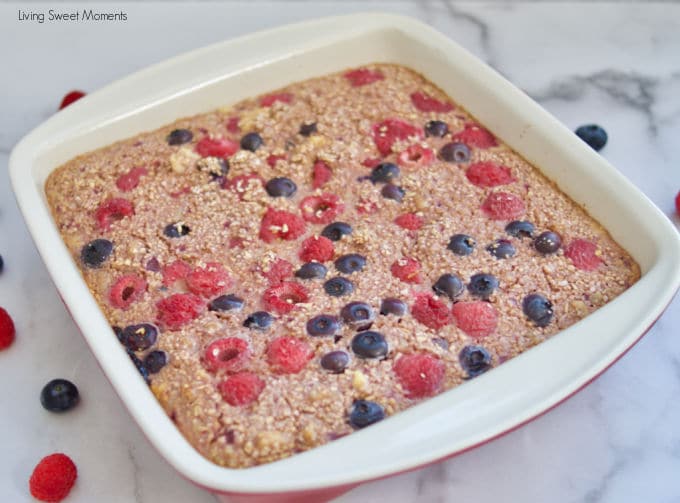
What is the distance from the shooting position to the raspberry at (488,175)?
2217 mm

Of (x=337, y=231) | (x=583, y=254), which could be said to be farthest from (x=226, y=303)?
(x=583, y=254)

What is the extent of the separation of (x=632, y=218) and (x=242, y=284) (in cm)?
86

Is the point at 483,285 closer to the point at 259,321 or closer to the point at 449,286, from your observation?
the point at 449,286

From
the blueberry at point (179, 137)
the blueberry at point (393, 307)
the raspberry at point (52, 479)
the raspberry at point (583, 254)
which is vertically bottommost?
the raspberry at point (52, 479)

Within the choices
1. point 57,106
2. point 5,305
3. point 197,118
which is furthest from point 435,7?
point 5,305

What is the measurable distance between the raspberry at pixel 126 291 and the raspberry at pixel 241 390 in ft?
1.07

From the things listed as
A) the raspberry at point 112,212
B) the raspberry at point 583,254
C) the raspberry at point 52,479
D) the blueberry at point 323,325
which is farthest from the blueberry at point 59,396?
the raspberry at point 583,254

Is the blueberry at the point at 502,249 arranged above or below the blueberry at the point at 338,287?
above

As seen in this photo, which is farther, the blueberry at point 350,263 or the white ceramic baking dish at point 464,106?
the blueberry at point 350,263

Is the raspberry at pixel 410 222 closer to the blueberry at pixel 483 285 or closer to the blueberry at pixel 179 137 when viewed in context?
the blueberry at pixel 483 285

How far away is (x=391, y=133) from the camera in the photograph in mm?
2330

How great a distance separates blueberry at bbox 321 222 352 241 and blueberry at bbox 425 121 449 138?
1.25ft

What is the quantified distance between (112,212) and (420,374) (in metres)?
0.83

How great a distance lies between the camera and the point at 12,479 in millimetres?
2002
